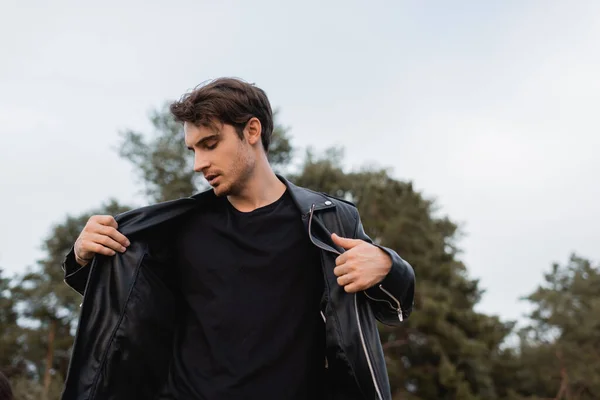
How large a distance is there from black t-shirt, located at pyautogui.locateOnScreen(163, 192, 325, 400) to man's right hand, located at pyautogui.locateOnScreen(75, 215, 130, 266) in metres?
0.35

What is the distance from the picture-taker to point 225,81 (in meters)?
3.44

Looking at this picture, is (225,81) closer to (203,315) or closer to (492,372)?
(203,315)

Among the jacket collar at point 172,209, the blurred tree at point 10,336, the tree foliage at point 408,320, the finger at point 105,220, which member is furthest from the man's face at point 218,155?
the blurred tree at point 10,336

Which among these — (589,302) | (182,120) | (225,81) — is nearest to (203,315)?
(182,120)

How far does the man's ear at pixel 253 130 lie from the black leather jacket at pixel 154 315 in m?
0.42

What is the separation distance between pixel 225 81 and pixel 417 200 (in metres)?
26.9

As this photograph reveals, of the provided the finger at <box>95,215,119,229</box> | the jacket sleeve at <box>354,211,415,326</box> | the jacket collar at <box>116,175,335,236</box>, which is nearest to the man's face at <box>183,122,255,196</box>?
the jacket collar at <box>116,175,335,236</box>

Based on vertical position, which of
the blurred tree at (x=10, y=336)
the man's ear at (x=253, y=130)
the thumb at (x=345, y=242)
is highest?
the blurred tree at (x=10, y=336)

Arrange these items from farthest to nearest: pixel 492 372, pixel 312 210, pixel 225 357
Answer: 1. pixel 492 372
2. pixel 312 210
3. pixel 225 357

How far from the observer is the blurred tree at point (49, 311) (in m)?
24.6

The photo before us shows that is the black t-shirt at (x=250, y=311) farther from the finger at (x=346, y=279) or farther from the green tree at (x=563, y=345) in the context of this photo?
the green tree at (x=563, y=345)

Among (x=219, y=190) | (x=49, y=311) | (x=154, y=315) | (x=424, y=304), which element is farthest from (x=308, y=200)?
(x=49, y=311)

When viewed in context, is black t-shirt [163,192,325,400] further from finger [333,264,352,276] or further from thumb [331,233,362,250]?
finger [333,264,352,276]

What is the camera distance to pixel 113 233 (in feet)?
9.93
